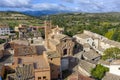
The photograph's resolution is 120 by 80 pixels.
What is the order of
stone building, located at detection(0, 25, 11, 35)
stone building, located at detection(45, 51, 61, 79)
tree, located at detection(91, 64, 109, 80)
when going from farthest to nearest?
stone building, located at detection(0, 25, 11, 35) < stone building, located at detection(45, 51, 61, 79) < tree, located at detection(91, 64, 109, 80)

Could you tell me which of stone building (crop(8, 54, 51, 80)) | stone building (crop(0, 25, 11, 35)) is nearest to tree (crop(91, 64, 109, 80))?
stone building (crop(8, 54, 51, 80))

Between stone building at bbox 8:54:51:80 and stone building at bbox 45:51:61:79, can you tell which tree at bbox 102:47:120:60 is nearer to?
stone building at bbox 45:51:61:79

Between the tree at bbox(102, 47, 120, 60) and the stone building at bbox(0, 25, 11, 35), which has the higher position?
the tree at bbox(102, 47, 120, 60)

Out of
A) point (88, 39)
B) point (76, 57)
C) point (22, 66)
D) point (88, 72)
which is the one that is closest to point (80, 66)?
point (88, 72)

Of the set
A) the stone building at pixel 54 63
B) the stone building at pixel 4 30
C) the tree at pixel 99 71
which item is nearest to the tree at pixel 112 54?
the tree at pixel 99 71

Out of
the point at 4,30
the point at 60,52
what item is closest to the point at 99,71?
the point at 60,52

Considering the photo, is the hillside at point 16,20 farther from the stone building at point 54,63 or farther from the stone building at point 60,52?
the stone building at point 54,63

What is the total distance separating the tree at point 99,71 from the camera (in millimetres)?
32753

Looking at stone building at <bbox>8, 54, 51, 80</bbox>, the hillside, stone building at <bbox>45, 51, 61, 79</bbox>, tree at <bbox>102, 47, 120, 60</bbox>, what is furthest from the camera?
the hillside

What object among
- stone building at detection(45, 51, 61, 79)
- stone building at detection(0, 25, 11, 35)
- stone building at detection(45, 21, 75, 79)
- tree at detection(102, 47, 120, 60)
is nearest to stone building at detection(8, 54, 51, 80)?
stone building at detection(45, 51, 61, 79)

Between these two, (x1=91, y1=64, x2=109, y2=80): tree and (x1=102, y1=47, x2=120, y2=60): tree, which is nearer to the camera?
(x1=91, y1=64, x2=109, y2=80): tree

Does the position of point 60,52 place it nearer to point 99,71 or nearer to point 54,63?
point 54,63

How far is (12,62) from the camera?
35438 millimetres

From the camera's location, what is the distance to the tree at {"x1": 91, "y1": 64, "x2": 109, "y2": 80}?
3275 centimetres
